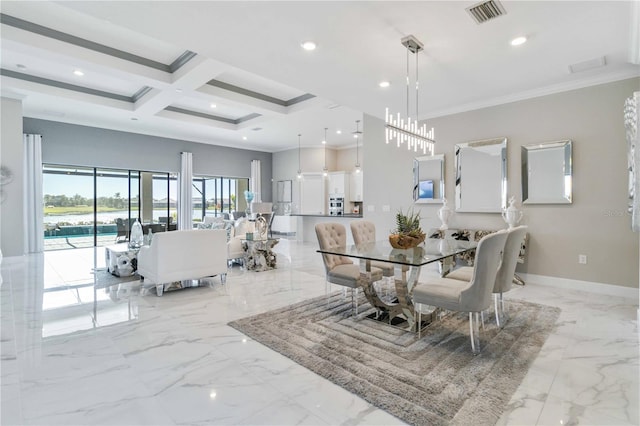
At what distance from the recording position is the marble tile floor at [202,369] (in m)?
1.81

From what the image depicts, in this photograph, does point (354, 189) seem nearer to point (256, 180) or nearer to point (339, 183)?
point (339, 183)

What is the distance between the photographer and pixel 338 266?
3.67 m

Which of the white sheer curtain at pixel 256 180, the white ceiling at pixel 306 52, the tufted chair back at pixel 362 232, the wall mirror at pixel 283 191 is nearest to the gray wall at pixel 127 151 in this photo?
the white sheer curtain at pixel 256 180

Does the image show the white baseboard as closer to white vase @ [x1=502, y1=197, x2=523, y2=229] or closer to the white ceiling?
white vase @ [x1=502, y1=197, x2=523, y2=229]

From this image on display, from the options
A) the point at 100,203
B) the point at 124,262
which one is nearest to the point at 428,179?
the point at 124,262

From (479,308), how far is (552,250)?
3036mm

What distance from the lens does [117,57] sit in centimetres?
458

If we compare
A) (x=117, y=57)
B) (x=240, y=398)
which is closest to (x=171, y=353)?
(x=240, y=398)

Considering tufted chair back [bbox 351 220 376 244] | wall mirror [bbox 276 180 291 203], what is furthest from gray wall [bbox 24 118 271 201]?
tufted chair back [bbox 351 220 376 244]

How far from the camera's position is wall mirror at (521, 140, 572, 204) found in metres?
4.47

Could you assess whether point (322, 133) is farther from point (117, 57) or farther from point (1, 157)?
point (1, 157)

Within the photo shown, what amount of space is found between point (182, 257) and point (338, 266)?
6.93ft

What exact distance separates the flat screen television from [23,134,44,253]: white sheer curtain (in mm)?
8435

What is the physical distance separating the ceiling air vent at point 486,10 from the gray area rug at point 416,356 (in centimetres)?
285
